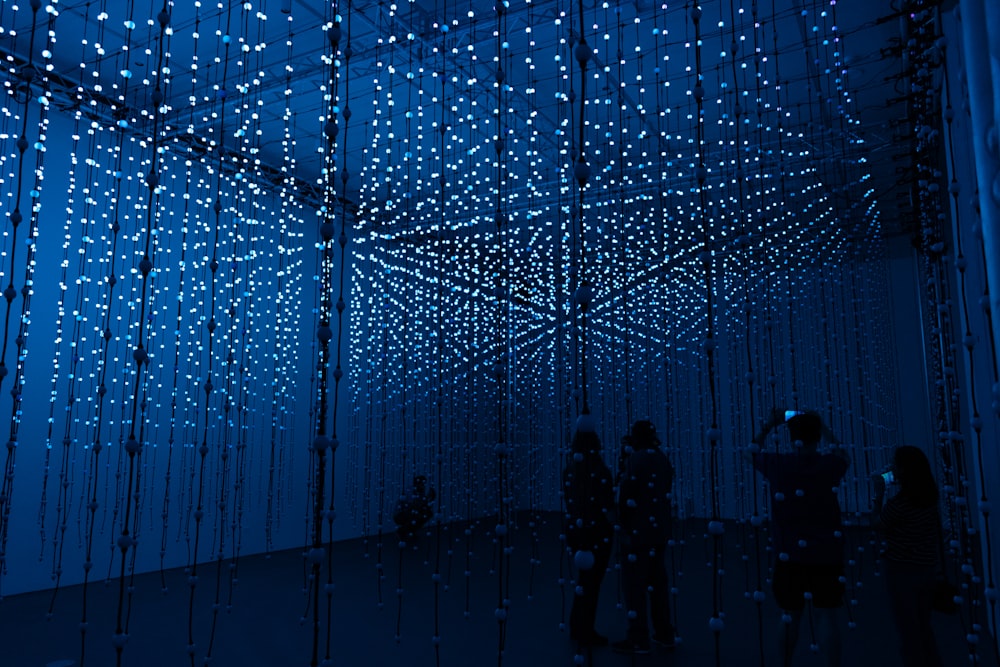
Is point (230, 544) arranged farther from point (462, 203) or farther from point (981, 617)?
point (981, 617)

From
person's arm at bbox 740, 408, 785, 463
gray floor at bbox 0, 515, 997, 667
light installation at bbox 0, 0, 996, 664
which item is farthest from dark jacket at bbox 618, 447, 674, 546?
person's arm at bbox 740, 408, 785, 463

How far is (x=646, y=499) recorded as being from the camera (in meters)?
4.40

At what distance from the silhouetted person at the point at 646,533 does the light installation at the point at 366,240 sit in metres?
0.39

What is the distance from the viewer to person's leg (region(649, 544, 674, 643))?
4367mm

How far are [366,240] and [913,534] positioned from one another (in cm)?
801

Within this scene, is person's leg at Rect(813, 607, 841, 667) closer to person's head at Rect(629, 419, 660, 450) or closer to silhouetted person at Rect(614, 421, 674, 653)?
silhouetted person at Rect(614, 421, 674, 653)

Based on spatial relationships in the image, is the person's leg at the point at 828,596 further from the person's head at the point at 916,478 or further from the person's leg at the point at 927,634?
the person's head at the point at 916,478

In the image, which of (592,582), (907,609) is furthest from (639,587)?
(907,609)

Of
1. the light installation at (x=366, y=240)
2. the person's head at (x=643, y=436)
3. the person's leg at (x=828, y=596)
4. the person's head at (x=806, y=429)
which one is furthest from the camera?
the light installation at (x=366, y=240)

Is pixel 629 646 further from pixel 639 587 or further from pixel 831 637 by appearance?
pixel 831 637

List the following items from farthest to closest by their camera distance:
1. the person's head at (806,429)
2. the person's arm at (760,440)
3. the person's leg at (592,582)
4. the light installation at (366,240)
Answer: the light installation at (366,240), the person's leg at (592,582), the person's head at (806,429), the person's arm at (760,440)

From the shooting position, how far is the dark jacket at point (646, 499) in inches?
171


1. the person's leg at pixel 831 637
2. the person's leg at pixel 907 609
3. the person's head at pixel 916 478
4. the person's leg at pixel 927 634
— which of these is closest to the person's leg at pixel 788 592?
the person's leg at pixel 831 637

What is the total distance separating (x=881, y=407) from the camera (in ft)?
33.2
